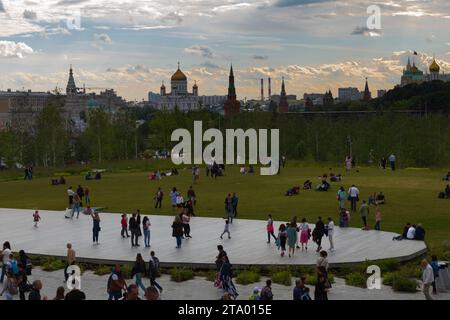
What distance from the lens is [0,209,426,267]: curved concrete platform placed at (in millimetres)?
24406

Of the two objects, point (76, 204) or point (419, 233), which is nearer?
point (419, 233)

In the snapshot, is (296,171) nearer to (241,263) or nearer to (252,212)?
(252,212)

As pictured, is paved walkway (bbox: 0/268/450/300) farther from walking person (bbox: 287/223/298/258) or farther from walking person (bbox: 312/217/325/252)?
walking person (bbox: 312/217/325/252)

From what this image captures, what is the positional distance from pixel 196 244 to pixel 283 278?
642 cm

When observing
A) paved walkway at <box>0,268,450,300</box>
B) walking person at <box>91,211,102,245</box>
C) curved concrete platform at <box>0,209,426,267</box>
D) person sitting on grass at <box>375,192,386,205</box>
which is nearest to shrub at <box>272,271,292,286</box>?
paved walkway at <box>0,268,450,300</box>

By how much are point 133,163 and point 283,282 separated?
51.7 meters

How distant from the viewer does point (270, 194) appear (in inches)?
1650

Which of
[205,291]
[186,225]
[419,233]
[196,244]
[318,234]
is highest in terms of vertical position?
[318,234]

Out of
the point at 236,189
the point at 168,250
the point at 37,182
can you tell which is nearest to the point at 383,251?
the point at 168,250

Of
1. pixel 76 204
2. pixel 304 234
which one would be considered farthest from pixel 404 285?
pixel 76 204

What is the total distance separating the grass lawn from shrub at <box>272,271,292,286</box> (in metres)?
8.02

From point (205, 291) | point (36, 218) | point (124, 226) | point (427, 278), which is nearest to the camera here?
point (427, 278)

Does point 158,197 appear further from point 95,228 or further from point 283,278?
point 283,278
